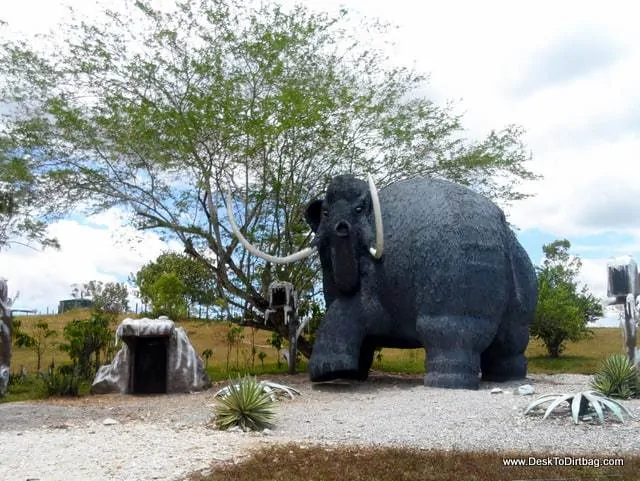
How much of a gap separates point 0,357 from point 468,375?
6817mm

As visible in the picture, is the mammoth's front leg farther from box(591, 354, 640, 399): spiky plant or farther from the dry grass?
the dry grass

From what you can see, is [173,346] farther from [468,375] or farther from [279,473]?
[279,473]

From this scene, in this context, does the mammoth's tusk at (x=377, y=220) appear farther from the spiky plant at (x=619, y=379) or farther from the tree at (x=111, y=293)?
the tree at (x=111, y=293)

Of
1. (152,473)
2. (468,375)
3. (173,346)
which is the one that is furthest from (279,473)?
(173,346)

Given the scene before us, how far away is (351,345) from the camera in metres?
10.1

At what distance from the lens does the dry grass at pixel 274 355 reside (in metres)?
17.0

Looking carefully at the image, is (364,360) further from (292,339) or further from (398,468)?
(398,468)

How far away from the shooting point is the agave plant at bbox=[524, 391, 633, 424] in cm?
684

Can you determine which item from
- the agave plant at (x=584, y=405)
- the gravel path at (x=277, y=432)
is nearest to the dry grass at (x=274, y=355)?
the gravel path at (x=277, y=432)

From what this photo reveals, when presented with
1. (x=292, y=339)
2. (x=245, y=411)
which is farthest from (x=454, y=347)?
(x=292, y=339)

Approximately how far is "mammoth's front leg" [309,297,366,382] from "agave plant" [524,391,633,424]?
3.24m

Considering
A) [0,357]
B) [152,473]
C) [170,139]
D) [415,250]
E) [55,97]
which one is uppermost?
[55,97]

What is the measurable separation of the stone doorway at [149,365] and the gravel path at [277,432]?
6.71ft

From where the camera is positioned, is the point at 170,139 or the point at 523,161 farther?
the point at 523,161
